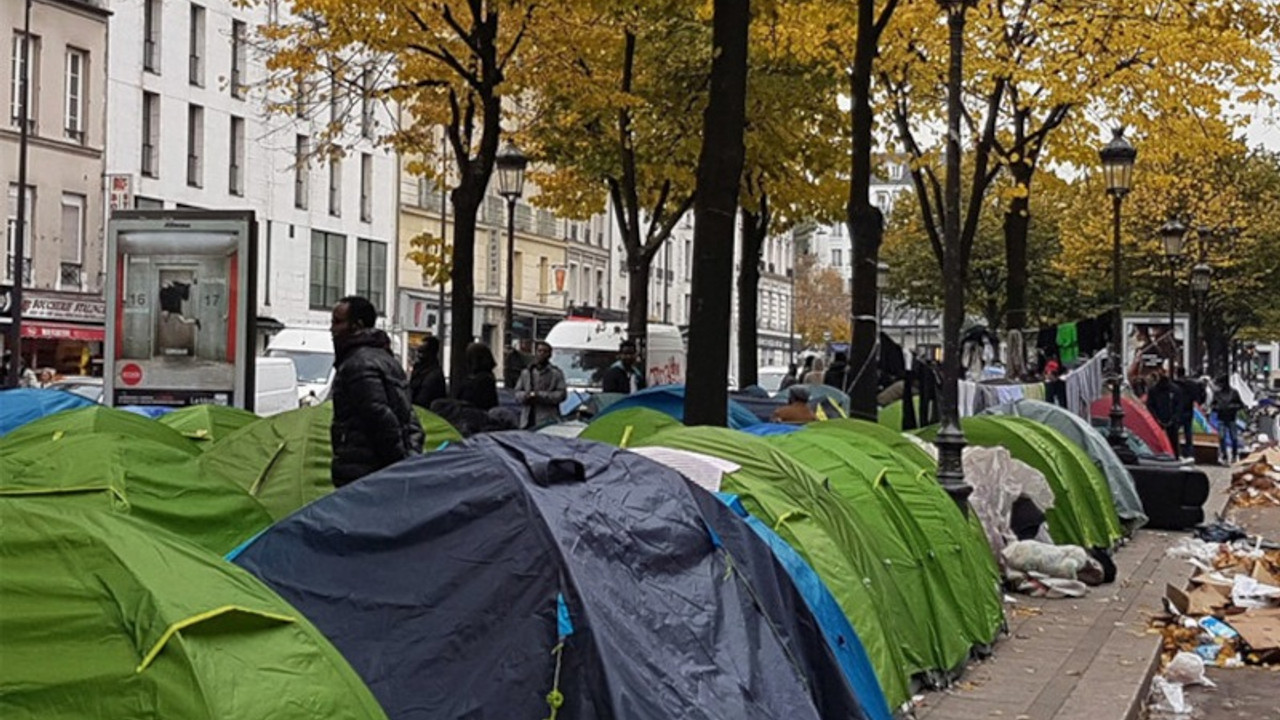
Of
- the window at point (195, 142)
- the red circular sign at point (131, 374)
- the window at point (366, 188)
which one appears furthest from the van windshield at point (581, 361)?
the window at point (366, 188)

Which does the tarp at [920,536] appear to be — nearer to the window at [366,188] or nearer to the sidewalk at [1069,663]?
the sidewalk at [1069,663]

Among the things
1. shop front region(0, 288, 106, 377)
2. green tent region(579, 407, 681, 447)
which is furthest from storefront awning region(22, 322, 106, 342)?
→ green tent region(579, 407, 681, 447)

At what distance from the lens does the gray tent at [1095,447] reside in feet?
67.9

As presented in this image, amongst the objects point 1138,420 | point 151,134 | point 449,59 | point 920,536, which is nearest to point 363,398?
point 920,536

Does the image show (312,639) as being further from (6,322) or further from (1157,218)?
(1157,218)

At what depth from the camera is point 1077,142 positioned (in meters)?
28.6

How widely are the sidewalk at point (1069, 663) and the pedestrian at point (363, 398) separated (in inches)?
132

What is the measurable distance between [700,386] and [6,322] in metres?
30.2

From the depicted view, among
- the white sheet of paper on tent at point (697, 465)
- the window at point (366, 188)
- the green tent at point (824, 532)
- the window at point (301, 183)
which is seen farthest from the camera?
the window at point (366, 188)

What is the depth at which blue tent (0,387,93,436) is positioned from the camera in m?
15.0

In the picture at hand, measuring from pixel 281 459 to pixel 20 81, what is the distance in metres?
34.1

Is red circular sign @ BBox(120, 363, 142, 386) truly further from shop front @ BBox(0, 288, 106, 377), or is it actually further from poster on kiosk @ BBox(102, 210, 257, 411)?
shop front @ BBox(0, 288, 106, 377)

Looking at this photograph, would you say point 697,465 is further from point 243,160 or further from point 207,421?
point 243,160

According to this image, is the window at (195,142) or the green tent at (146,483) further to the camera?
the window at (195,142)
